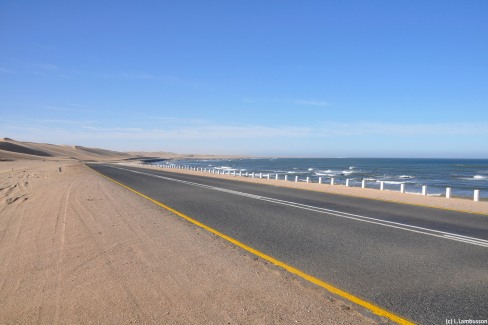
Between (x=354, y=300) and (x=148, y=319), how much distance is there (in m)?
2.50

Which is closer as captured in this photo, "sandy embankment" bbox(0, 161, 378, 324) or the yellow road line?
the yellow road line

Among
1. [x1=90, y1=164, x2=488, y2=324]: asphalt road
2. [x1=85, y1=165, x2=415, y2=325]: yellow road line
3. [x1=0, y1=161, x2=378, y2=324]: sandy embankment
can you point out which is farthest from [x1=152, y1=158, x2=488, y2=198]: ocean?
[x1=0, y1=161, x2=378, y2=324]: sandy embankment

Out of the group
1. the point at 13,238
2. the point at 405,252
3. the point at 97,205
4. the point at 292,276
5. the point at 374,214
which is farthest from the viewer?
the point at 97,205

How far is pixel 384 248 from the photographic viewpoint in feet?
25.2

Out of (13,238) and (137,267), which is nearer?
(137,267)

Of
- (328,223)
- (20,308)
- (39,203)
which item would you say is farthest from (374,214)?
(39,203)

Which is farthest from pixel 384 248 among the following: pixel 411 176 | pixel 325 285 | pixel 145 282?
pixel 411 176

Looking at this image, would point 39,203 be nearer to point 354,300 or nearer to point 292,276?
point 292,276

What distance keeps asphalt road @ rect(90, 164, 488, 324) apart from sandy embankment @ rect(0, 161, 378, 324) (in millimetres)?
711

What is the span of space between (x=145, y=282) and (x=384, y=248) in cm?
464

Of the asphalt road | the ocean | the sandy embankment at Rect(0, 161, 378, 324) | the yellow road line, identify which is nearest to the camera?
the yellow road line

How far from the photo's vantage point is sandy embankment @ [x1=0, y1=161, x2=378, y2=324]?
4.56 meters

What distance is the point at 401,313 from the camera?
14.7 feet

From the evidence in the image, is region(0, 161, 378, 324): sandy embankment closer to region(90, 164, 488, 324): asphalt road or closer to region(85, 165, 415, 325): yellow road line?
region(85, 165, 415, 325): yellow road line
